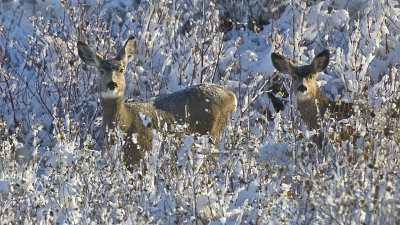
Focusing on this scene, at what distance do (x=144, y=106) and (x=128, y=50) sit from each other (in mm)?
840

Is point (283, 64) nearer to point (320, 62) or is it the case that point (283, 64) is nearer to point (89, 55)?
point (320, 62)

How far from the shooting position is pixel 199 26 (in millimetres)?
9922

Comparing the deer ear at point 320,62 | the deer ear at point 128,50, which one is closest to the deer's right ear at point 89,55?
the deer ear at point 128,50

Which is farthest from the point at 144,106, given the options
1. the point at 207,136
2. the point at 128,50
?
the point at 207,136

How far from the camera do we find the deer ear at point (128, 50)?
8.12 metres

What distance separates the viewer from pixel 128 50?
8.32 m

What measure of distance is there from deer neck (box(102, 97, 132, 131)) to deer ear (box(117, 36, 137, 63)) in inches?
30.3

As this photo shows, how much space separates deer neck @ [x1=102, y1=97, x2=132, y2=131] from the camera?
24.5ft

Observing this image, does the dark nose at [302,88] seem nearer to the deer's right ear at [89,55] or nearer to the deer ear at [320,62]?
the deer ear at [320,62]

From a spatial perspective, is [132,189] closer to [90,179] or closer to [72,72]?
[90,179]

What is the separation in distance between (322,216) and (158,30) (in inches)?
248

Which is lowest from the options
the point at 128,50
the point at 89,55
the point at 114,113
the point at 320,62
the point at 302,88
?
the point at 114,113

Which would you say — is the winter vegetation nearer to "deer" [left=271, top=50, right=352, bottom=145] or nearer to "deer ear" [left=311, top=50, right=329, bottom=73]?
"deer" [left=271, top=50, right=352, bottom=145]

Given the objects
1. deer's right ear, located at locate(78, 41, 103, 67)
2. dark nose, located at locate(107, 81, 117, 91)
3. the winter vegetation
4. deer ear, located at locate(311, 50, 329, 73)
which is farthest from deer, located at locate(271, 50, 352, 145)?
deer's right ear, located at locate(78, 41, 103, 67)
